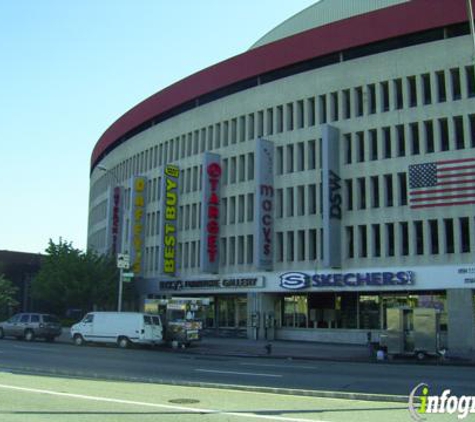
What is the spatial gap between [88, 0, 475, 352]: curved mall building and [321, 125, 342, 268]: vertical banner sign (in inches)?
3.6

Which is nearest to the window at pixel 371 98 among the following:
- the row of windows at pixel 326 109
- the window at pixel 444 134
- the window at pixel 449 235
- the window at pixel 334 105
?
the row of windows at pixel 326 109

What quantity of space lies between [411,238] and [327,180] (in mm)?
6444

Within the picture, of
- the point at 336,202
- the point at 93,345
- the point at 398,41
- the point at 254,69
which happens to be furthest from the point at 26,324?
A: the point at 398,41

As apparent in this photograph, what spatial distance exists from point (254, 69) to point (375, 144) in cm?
1170

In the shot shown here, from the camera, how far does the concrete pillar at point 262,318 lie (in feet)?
143

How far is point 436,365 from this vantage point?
25844mm

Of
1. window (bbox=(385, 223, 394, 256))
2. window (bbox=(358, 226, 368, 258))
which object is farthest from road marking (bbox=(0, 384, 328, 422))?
window (bbox=(358, 226, 368, 258))

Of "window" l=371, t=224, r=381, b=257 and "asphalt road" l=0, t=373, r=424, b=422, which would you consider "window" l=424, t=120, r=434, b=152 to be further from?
"asphalt road" l=0, t=373, r=424, b=422

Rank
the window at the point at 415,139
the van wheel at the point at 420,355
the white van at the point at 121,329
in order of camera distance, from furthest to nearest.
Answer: the window at the point at 415,139, the white van at the point at 121,329, the van wheel at the point at 420,355

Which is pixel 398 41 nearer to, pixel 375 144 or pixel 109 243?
pixel 375 144

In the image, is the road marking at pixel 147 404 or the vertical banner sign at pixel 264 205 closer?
the road marking at pixel 147 404

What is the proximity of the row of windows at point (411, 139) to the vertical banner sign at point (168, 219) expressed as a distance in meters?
15.7

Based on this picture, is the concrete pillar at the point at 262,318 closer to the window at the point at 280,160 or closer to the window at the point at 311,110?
the window at the point at 280,160

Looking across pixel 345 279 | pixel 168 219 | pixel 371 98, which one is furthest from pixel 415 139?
pixel 168 219
